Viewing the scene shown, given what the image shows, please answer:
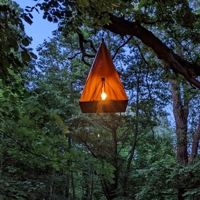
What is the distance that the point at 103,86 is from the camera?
4.67ft

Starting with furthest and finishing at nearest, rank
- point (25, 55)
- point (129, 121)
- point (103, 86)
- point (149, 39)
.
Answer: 1. point (129, 121)
2. point (149, 39)
3. point (103, 86)
4. point (25, 55)

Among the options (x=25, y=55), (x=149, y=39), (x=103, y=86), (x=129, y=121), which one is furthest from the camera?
(x=129, y=121)

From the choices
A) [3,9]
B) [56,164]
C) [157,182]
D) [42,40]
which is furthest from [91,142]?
[3,9]

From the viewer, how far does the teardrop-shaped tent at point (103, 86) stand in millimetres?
1408

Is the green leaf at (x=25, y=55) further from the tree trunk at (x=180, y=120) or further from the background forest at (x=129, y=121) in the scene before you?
the tree trunk at (x=180, y=120)

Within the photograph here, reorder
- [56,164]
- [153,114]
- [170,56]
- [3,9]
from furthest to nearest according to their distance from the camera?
[153,114] < [170,56] < [56,164] < [3,9]

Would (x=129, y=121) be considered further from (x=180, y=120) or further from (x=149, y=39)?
(x=149, y=39)

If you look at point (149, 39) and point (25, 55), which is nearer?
point (25, 55)

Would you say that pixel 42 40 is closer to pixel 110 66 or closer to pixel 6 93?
pixel 110 66

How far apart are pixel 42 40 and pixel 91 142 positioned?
2110 millimetres

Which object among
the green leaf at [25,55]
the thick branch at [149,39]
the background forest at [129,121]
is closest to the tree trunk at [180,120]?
the background forest at [129,121]

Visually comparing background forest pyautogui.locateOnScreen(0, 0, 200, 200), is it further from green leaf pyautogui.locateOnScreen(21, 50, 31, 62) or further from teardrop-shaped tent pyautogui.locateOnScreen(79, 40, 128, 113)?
green leaf pyautogui.locateOnScreen(21, 50, 31, 62)

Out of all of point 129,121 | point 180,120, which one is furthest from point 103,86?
point 180,120

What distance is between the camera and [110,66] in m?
1.43
